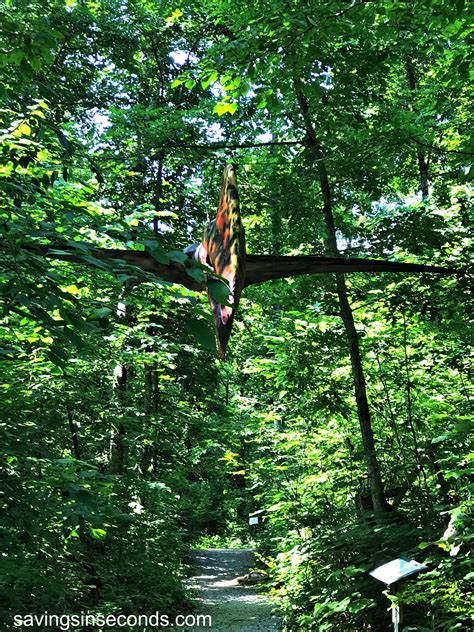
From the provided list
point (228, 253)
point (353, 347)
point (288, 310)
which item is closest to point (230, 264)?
point (228, 253)

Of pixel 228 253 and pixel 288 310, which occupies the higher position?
pixel 288 310

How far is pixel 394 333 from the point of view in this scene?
5125 millimetres

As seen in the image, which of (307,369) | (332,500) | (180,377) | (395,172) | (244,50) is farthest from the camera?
(180,377)

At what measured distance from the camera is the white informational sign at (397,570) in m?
2.99

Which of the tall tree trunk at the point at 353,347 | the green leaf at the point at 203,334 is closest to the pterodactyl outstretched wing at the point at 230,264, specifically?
the green leaf at the point at 203,334

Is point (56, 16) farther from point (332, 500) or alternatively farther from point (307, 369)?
point (332, 500)

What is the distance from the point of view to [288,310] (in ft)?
16.8

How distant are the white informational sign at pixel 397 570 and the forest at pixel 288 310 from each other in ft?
0.51

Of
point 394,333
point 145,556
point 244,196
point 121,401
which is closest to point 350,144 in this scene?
point 244,196

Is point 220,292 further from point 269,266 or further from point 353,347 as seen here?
point 353,347

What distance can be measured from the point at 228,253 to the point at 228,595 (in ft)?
33.8

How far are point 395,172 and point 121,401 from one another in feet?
13.9

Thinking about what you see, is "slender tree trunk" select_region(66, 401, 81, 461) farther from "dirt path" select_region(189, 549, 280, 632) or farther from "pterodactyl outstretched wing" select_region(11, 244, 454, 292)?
"pterodactyl outstretched wing" select_region(11, 244, 454, 292)

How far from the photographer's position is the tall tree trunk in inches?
175
